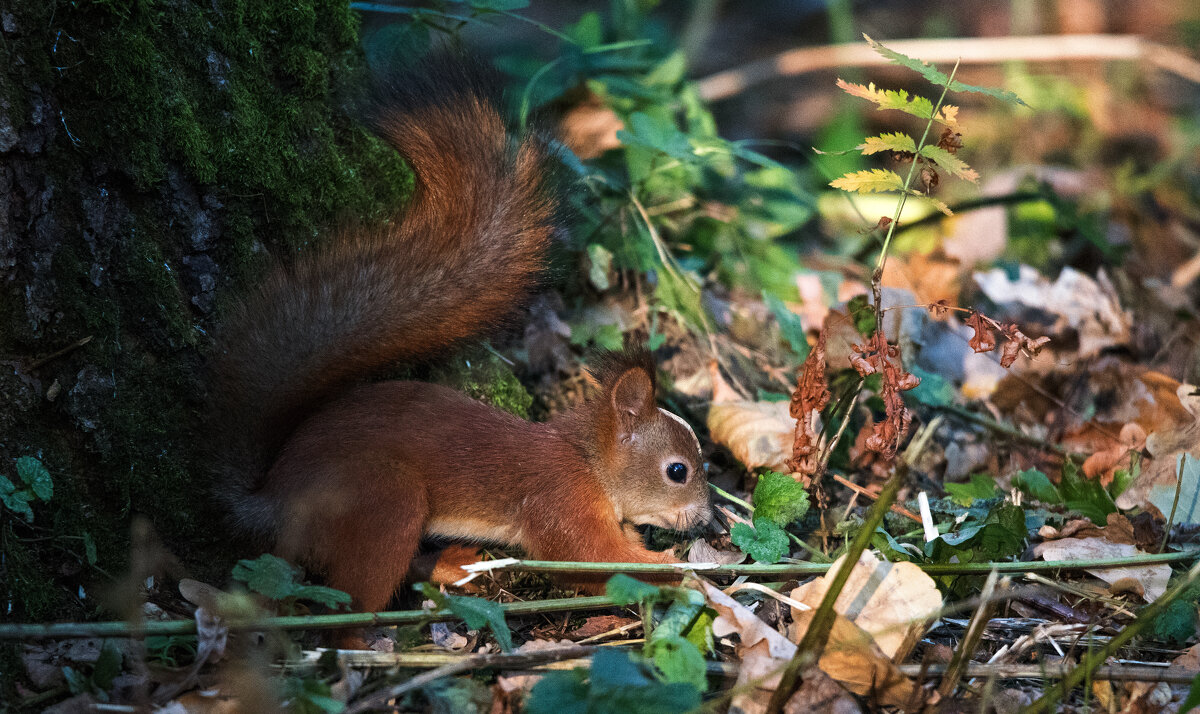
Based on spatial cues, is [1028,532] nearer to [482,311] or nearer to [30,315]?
[482,311]

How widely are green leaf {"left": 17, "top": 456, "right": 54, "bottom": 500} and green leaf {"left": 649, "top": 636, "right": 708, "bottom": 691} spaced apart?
1259 millimetres

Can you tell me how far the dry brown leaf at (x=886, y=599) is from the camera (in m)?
1.83

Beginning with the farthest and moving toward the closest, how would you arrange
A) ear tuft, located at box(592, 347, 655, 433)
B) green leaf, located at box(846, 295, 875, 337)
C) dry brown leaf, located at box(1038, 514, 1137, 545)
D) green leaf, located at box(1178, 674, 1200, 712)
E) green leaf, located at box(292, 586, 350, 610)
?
green leaf, located at box(846, 295, 875, 337) → ear tuft, located at box(592, 347, 655, 433) → dry brown leaf, located at box(1038, 514, 1137, 545) → green leaf, located at box(292, 586, 350, 610) → green leaf, located at box(1178, 674, 1200, 712)

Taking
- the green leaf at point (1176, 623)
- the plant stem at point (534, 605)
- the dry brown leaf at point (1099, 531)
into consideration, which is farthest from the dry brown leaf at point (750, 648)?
the dry brown leaf at point (1099, 531)

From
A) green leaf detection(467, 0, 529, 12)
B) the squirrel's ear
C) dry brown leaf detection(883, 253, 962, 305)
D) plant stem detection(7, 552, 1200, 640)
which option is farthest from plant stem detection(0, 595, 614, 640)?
dry brown leaf detection(883, 253, 962, 305)

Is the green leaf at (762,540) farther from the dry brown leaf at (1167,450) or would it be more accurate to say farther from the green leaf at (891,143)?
the dry brown leaf at (1167,450)

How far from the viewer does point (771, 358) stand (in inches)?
128

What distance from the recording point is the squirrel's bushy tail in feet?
6.89

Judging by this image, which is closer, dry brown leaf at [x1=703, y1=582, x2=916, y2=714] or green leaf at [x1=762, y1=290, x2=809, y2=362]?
dry brown leaf at [x1=703, y1=582, x2=916, y2=714]

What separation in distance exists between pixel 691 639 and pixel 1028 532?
3.49 ft

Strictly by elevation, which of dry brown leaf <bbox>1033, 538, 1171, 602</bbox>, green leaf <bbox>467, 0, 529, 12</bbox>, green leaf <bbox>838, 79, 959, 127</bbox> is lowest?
dry brown leaf <bbox>1033, 538, 1171, 602</bbox>

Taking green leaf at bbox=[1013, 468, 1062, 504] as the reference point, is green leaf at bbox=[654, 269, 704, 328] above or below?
above

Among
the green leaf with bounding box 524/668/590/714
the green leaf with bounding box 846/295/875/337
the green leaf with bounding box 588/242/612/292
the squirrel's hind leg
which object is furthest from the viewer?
the green leaf with bounding box 588/242/612/292

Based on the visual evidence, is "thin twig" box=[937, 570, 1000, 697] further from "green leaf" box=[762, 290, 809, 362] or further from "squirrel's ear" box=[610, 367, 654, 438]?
"green leaf" box=[762, 290, 809, 362]
